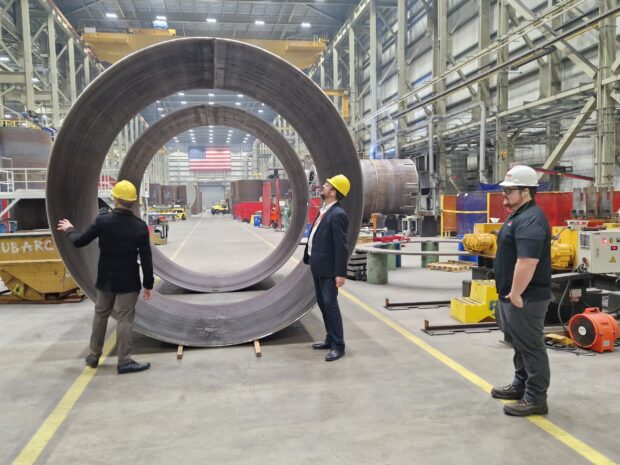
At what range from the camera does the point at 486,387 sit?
4027 mm

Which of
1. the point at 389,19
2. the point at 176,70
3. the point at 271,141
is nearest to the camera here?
the point at 176,70

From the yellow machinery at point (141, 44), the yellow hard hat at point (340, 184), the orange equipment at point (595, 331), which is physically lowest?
the orange equipment at point (595, 331)

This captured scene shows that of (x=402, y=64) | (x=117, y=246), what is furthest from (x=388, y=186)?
(x=402, y=64)

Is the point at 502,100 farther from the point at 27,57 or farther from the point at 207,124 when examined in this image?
the point at 27,57

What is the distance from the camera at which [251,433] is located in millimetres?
3266

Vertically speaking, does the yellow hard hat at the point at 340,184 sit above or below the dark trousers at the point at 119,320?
above

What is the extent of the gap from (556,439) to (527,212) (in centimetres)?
151

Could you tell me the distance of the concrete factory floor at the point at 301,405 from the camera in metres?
3.01

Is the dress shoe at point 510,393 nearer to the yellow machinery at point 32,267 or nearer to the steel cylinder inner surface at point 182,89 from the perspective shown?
the steel cylinder inner surface at point 182,89

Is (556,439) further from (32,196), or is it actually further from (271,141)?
(32,196)

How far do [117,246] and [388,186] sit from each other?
9062mm

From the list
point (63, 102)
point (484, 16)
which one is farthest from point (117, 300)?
point (63, 102)

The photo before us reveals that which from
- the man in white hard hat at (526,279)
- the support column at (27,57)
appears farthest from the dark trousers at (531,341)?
the support column at (27,57)

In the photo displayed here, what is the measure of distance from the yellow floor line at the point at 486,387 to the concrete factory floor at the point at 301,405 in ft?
0.05
